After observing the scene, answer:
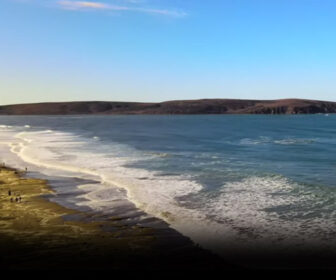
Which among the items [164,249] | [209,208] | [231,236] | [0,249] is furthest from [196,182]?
[0,249]

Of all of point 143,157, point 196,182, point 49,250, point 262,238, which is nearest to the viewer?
point 49,250

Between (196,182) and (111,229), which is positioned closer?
(111,229)

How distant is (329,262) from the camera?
1252 centimetres

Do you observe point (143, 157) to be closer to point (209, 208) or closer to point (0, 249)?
point (209, 208)

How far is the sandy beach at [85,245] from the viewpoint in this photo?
39.8ft

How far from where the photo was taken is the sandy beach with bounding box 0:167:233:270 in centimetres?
1212

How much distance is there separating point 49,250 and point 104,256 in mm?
1715

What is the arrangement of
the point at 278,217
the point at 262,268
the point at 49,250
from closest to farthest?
the point at 262,268 < the point at 49,250 < the point at 278,217

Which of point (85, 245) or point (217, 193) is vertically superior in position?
point (85, 245)

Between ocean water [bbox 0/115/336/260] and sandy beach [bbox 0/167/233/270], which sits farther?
ocean water [bbox 0/115/336/260]

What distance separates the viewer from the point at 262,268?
39.3ft

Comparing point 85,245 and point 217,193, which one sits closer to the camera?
point 85,245

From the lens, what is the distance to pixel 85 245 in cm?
1379

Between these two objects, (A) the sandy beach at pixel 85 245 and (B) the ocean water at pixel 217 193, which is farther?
(B) the ocean water at pixel 217 193
